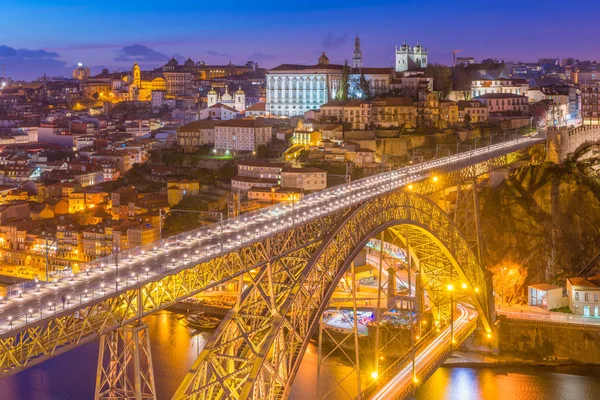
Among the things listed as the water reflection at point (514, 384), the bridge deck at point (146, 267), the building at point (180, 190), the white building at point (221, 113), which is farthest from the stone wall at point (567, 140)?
the white building at point (221, 113)

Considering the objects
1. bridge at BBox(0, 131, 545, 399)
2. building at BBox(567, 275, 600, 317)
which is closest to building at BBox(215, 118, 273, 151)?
building at BBox(567, 275, 600, 317)

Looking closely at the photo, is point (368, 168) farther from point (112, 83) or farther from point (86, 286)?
point (112, 83)

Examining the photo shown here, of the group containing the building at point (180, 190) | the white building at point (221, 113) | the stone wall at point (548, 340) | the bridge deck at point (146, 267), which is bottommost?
the stone wall at point (548, 340)

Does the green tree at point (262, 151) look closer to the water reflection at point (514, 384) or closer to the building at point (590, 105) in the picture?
the building at point (590, 105)

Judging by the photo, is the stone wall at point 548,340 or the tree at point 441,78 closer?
the stone wall at point 548,340

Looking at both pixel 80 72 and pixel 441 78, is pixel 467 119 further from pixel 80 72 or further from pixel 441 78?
pixel 80 72

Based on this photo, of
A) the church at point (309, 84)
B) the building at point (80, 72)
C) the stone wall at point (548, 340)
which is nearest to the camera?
the stone wall at point (548, 340)
